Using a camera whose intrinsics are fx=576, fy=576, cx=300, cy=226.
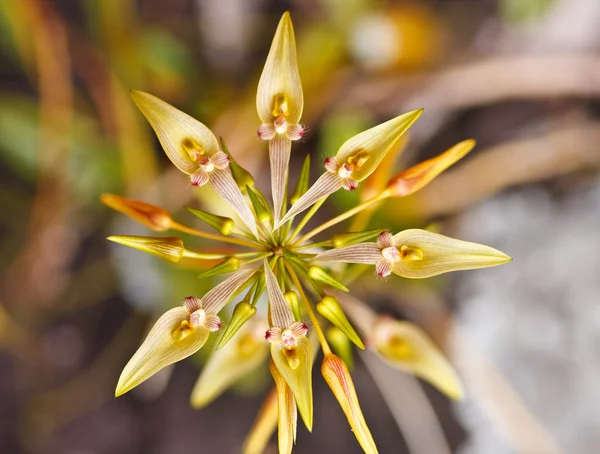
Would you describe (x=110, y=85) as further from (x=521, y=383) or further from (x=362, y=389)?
(x=521, y=383)

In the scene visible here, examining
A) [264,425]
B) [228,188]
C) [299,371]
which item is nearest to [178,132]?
[228,188]

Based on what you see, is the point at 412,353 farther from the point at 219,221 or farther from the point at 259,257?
the point at 219,221

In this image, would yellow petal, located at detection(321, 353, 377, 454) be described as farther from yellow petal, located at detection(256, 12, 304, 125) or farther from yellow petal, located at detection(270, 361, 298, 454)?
yellow petal, located at detection(256, 12, 304, 125)

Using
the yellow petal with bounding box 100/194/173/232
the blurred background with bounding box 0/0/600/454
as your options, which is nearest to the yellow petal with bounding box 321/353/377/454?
the yellow petal with bounding box 100/194/173/232

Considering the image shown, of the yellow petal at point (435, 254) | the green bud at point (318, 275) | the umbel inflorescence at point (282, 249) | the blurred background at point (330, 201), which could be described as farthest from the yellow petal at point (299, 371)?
the blurred background at point (330, 201)

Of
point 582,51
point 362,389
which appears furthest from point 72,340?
point 582,51

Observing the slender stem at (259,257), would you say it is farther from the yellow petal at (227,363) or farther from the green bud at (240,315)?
the yellow petal at (227,363)

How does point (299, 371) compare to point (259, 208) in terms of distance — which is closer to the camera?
point (299, 371)
